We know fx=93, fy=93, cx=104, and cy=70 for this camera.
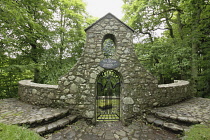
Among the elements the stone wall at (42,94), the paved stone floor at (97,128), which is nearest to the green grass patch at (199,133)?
the paved stone floor at (97,128)

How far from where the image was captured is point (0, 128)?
7.41 feet

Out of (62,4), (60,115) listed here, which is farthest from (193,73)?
(62,4)

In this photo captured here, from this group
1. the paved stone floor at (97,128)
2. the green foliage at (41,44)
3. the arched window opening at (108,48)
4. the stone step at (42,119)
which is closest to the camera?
the stone step at (42,119)

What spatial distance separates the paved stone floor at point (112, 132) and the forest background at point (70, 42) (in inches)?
171

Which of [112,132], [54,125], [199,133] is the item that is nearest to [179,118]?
[199,133]

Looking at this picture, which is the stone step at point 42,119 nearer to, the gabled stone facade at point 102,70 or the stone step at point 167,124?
the gabled stone facade at point 102,70

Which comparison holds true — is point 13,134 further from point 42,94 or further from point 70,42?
point 70,42

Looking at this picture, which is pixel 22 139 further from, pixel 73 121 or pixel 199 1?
pixel 199 1

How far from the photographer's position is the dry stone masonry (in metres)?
3.82

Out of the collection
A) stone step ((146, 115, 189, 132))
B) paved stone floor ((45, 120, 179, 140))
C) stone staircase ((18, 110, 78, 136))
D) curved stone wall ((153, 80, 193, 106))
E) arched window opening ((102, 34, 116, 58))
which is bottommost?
paved stone floor ((45, 120, 179, 140))

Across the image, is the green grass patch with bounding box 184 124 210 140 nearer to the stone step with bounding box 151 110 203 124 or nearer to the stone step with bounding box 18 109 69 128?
the stone step with bounding box 151 110 203 124


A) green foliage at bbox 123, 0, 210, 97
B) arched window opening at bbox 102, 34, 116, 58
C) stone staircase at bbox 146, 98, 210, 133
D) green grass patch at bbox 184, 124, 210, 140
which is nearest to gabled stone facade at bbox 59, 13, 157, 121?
arched window opening at bbox 102, 34, 116, 58

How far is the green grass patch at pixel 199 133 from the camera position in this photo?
7.91ft

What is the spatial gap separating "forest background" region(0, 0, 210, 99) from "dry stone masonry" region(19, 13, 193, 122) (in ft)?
10.4
